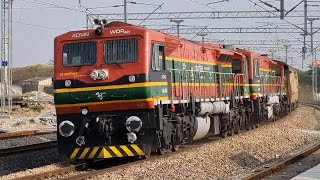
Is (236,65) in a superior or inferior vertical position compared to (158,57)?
superior

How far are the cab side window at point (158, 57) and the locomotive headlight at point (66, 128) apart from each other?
254cm

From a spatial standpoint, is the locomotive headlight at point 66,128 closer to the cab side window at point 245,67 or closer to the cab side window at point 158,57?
the cab side window at point 158,57

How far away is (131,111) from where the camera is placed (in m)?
13.3

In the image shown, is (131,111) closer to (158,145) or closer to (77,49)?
(158,145)

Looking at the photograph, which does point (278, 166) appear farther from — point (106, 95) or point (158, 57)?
point (106, 95)

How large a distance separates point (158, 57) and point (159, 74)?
0.47 meters

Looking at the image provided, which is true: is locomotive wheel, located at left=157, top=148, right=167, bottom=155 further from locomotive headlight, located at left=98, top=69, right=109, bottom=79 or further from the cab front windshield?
the cab front windshield

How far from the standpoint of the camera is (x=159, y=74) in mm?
13961

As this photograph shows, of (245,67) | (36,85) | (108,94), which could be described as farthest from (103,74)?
(36,85)

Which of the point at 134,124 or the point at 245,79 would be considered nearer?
the point at 134,124

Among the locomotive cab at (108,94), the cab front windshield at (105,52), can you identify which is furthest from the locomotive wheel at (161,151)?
the cab front windshield at (105,52)

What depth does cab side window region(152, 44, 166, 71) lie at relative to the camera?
45.2 ft

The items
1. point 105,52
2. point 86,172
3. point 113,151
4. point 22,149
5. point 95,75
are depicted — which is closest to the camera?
point 86,172

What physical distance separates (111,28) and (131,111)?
2236 millimetres
